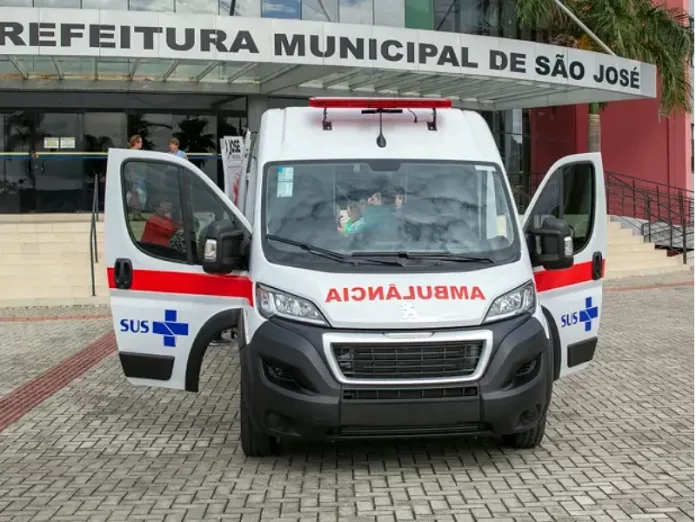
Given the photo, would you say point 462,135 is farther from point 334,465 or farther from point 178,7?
point 178,7

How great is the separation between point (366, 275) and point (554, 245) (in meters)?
1.39

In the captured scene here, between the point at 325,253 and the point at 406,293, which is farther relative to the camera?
the point at 325,253

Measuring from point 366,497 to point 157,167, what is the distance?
104 inches

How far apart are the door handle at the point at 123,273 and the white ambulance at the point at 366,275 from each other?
0.02m

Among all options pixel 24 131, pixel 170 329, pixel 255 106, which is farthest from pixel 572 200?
pixel 24 131

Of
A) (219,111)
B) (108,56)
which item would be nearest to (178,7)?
(219,111)

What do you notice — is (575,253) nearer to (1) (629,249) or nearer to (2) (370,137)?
(2) (370,137)

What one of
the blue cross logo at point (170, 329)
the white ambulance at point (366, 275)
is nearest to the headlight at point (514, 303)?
the white ambulance at point (366, 275)

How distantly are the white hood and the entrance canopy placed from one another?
12.3m

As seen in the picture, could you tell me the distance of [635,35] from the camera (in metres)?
24.0

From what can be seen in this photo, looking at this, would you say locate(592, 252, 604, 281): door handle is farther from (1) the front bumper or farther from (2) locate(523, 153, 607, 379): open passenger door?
(1) the front bumper

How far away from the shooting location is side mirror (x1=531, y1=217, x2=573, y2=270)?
241 inches

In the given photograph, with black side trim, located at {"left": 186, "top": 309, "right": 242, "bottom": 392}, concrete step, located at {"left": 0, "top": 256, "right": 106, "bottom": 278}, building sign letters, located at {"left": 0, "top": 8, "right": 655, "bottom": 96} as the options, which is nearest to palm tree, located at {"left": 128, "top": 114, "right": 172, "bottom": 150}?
building sign letters, located at {"left": 0, "top": 8, "right": 655, "bottom": 96}

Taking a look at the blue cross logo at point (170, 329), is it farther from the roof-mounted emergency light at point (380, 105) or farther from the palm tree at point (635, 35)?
the palm tree at point (635, 35)
